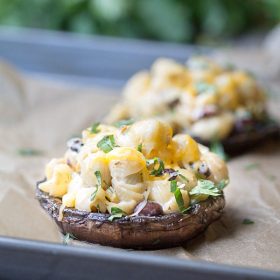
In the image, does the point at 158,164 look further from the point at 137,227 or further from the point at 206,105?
the point at 206,105

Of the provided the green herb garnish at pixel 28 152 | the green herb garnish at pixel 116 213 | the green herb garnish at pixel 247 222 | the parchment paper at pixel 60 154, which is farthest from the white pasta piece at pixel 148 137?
the green herb garnish at pixel 28 152

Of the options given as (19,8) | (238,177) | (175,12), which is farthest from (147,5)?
(238,177)

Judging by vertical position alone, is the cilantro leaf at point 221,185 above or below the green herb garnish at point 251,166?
above

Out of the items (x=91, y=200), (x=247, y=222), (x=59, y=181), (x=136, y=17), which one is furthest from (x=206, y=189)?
(x=136, y=17)

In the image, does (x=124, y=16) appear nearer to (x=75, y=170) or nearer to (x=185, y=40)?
(x=185, y=40)

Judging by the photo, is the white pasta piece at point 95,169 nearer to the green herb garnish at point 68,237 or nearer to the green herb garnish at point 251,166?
the green herb garnish at point 68,237

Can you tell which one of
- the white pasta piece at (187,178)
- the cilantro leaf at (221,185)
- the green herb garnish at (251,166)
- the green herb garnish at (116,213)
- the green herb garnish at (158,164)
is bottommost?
the green herb garnish at (251,166)
